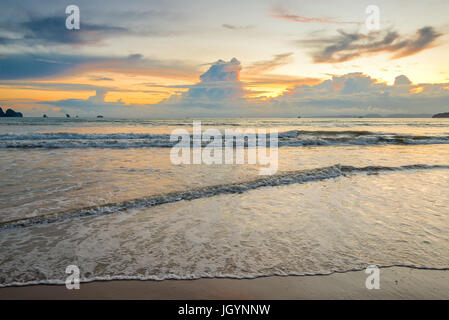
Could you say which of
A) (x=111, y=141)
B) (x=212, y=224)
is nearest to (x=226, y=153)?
(x=111, y=141)

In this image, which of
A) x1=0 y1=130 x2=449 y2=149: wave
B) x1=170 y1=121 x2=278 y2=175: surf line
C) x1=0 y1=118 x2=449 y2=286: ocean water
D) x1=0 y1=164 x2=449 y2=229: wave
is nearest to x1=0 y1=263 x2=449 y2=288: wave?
x1=0 y1=118 x2=449 y2=286: ocean water

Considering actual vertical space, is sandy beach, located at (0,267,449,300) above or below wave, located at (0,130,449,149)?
below

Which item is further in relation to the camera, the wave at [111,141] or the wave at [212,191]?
the wave at [111,141]

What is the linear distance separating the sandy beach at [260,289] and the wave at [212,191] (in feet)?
7.23

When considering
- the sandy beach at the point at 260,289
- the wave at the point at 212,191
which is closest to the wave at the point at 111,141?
the wave at the point at 212,191

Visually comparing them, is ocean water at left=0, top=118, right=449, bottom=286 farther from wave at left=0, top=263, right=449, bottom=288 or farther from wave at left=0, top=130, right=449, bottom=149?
wave at left=0, top=130, right=449, bottom=149

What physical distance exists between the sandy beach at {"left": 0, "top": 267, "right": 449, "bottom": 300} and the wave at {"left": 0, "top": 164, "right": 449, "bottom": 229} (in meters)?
2.20

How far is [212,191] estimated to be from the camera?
23.2 feet

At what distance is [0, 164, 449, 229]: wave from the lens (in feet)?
16.0

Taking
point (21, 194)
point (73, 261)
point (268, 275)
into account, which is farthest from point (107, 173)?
point (268, 275)

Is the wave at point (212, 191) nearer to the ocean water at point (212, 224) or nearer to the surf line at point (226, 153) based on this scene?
the ocean water at point (212, 224)

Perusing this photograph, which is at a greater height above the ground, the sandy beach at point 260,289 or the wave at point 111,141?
the wave at point 111,141

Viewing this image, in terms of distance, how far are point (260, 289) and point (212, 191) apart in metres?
4.22

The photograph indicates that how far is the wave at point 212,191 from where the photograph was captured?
487cm
